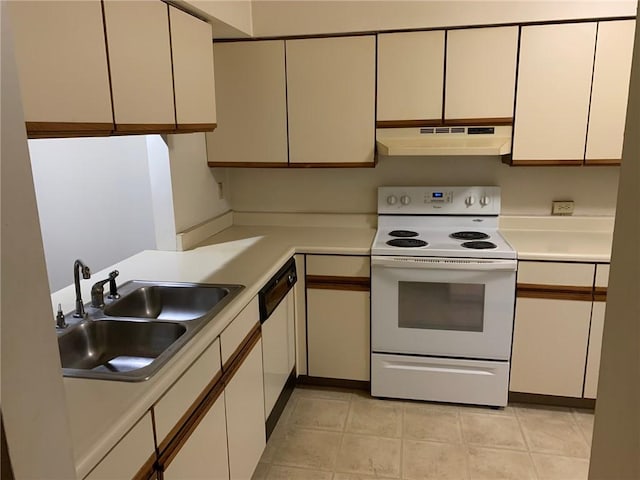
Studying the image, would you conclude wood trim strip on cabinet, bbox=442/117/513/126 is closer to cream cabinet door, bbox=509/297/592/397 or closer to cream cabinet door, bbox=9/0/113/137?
cream cabinet door, bbox=509/297/592/397

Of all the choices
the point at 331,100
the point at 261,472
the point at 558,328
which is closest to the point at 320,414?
the point at 261,472

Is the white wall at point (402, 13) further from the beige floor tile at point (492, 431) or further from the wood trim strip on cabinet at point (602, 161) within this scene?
the beige floor tile at point (492, 431)

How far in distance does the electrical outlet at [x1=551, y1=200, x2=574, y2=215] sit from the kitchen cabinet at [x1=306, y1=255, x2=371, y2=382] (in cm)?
122

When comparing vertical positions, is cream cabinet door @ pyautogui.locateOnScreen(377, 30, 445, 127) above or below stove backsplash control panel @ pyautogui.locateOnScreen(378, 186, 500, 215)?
above

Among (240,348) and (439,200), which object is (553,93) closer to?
(439,200)

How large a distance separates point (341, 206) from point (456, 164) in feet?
2.49

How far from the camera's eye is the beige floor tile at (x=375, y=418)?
2572mm

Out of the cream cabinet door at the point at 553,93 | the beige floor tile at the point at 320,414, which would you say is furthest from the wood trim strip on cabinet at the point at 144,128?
the cream cabinet door at the point at 553,93

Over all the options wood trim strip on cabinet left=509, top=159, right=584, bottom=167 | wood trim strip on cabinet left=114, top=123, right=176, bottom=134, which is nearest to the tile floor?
wood trim strip on cabinet left=509, top=159, right=584, bottom=167

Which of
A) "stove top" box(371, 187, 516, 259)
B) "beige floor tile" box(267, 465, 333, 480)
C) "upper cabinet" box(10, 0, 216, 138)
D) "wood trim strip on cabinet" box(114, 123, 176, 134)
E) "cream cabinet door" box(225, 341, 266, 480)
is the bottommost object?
"beige floor tile" box(267, 465, 333, 480)

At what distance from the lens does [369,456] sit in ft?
7.81

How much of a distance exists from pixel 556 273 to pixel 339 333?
1173 millimetres

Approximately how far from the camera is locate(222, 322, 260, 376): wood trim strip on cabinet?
176 cm

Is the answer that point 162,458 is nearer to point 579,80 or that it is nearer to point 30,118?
point 30,118
